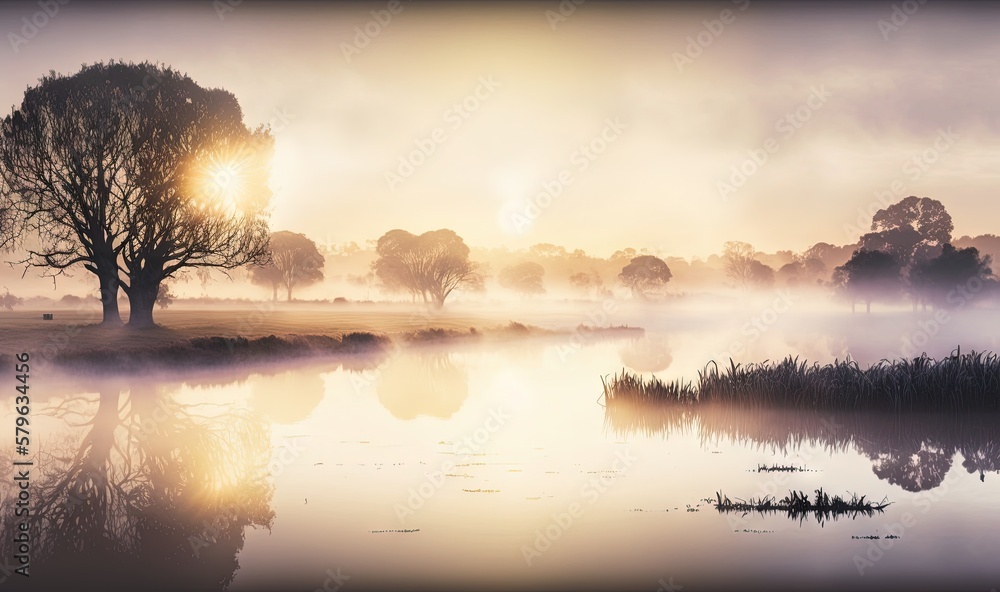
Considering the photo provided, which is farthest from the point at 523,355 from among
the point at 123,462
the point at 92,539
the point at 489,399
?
the point at 92,539

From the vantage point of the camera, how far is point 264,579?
10.3 meters

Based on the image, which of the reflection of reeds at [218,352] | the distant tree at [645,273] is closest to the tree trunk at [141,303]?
the reflection of reeds at [218,352]

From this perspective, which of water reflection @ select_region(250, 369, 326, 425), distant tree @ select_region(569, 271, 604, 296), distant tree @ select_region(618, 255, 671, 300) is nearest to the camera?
water reflection @ select_region(250, 369, 326, 425)

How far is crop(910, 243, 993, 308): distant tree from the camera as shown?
91500 mm

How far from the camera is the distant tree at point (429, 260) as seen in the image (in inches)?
4016

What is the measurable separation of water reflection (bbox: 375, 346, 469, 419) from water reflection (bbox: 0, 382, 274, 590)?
5659 millimetres

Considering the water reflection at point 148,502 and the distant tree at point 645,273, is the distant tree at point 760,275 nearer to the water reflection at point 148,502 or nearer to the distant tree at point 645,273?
the distant tree at point 645,273

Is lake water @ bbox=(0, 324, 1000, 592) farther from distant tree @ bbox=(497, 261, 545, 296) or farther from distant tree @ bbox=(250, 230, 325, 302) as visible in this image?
distant tree @ bbox=(497, 261, 545, 296)

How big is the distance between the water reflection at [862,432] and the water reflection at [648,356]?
15610 millimetres

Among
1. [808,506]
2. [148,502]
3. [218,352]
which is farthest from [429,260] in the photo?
[808,506]

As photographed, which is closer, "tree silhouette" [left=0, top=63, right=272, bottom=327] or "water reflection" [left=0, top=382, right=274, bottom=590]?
"water reflection" [left=0, top=382, right=274, bottom=590]

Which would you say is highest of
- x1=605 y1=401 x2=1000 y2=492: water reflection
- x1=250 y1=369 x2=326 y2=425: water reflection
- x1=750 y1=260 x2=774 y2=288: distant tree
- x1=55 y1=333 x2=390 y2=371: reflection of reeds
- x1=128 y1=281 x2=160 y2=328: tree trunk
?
x1=750 y1=260 x2=774 y2=288: distant tree

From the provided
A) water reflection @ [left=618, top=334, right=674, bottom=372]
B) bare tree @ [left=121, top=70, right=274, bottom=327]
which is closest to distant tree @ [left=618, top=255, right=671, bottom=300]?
water reflection @ [left=618, top=334, right=674, bottom=372]

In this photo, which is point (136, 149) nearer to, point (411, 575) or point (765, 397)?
point (765, 397)
